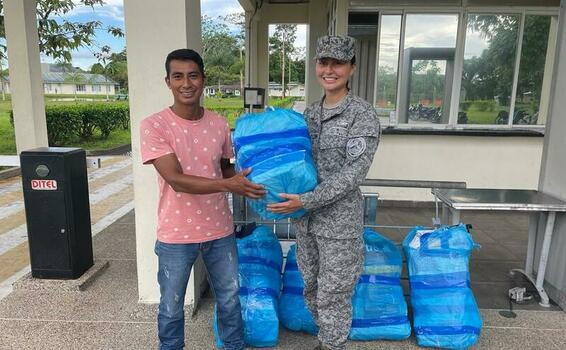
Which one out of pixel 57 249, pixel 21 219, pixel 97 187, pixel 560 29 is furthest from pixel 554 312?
pixel 97 187

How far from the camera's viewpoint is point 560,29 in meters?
3.09

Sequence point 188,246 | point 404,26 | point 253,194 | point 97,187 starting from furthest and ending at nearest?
1. point 97,187
2. point 404,26
3. point 188,246
4. point 253,194

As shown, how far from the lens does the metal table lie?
2.77 m

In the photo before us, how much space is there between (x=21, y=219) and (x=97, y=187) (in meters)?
1.96

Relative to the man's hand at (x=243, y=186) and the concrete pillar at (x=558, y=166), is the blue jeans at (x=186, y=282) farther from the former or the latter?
the concrete pillar at (x=558, y=166)

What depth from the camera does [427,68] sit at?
19.5ft

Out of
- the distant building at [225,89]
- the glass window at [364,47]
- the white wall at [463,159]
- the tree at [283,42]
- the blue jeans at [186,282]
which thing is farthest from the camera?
the distant building at [225,89]

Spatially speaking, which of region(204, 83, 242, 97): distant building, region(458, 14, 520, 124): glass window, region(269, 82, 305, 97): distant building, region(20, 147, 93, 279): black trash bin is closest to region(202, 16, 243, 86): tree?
region(204, 83, 242, 97): distant building

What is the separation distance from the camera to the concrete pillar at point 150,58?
2582 millimetres

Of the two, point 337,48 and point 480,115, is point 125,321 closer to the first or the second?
point 337,48

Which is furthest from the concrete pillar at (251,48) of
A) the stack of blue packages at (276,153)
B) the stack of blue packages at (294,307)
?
the stack of blue packages at (276,153)

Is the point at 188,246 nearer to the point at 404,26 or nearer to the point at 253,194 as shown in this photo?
the point at 253,194

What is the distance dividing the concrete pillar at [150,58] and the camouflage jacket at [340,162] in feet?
3.68

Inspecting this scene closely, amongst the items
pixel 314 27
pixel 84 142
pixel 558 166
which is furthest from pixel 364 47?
pixel 84 142
